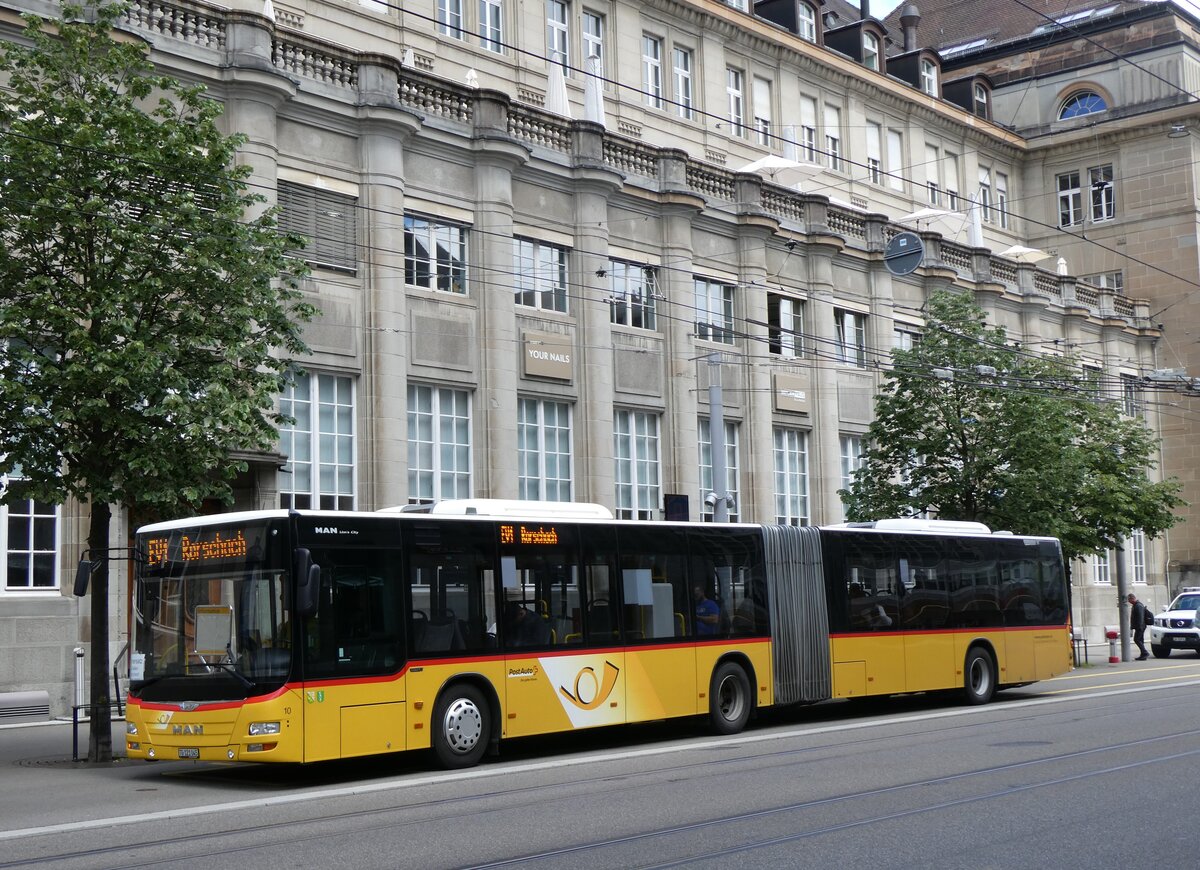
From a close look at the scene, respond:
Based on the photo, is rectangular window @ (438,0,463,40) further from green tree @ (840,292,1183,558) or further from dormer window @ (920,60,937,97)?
dormer window @ (920,60,937,97)

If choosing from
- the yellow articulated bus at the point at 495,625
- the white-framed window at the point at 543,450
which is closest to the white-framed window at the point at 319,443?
the white-framed window at the point at 543,450

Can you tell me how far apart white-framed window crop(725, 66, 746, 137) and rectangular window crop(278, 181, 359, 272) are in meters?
16.7

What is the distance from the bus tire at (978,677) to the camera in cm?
2392

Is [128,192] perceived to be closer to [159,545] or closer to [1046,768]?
[159,545]

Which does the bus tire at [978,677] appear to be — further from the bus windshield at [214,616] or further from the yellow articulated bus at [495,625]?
the bus windshield at [214,616]

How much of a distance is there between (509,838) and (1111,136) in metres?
50.3

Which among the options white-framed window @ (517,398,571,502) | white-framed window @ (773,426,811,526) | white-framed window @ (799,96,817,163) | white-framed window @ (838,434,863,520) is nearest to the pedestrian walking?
white-framed window @ (838,434,863,520)

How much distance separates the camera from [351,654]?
15008 millimetres

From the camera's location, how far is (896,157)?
47.8 m

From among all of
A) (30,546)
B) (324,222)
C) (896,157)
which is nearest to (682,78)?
(896,157)

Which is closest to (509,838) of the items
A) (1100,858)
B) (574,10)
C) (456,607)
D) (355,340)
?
(1100,858)

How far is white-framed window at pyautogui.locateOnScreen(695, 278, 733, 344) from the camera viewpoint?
3447cm

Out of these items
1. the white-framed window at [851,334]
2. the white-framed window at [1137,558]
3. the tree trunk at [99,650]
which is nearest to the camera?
the tree trunk at [99,650]

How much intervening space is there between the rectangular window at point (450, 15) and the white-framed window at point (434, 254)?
6722mm
